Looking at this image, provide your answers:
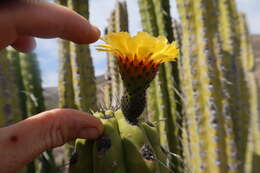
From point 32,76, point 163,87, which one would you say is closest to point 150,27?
point 163,87

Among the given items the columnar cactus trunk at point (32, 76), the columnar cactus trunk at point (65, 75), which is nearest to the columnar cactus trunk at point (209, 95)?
the columnar cactus trunk at point (65, 75)

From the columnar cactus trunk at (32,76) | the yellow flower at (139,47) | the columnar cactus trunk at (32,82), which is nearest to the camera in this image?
the yellow flower at (139,47)

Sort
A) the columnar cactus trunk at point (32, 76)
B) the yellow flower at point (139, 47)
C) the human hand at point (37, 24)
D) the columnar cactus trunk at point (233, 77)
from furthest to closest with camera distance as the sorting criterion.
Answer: the columnar cactus trunk at point (32, 76)
the columnar cactus trunk at point (233, 77)
the yellow flower at point (139, 47)
the human hand at point (37, 24)

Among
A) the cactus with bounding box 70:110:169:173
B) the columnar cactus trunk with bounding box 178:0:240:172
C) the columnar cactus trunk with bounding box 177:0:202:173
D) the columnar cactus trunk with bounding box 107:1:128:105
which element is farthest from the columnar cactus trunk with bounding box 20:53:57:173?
the cactus with bounding box 70:110:169:173

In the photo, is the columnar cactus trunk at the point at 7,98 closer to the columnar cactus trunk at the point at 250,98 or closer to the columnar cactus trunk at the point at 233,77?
the columnar cactus trunk at the point at 233,77

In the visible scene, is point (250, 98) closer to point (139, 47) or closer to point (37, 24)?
point (139, 47)

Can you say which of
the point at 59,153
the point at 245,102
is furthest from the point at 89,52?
the point at 59,153

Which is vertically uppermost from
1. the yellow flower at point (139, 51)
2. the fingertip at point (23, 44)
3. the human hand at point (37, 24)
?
the human hand at point (37, 24)
